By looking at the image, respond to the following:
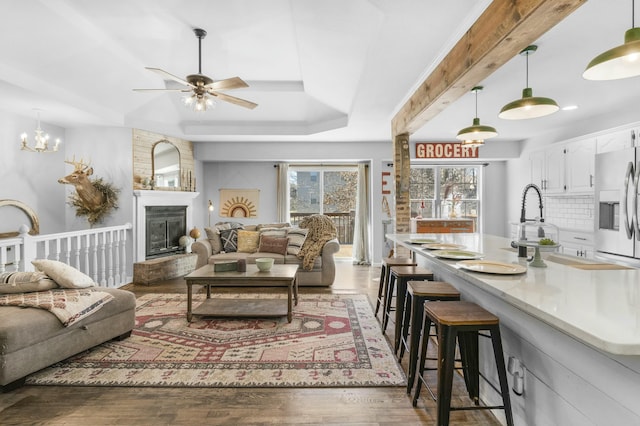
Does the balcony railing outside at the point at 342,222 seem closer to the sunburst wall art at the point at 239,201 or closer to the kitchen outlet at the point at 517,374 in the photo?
the sunburst wall art at the point at 239,201

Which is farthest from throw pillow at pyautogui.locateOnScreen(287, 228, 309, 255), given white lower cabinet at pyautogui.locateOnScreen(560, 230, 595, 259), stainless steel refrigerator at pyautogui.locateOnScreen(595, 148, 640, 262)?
stainless steel refrigerator at pyautogui.locateOnScreen(595, 148, 640, 262)

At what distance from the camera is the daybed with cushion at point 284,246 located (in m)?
4.92

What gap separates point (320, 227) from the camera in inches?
211

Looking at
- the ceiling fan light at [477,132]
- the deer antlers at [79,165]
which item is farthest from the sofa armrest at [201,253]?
the ceiling fan light at [477,132]

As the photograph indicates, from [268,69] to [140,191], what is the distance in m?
2.70

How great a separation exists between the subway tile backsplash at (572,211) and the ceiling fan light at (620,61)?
3739 millimetres

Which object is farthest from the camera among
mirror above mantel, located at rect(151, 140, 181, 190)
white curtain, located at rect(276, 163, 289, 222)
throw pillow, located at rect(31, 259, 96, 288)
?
white curtain, located at rect(276, 163, 289, 222)

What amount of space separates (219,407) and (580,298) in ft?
6.40

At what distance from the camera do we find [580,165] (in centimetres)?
481

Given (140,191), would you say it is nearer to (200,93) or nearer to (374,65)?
(200,93)

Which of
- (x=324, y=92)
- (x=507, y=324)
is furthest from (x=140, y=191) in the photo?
(x=507, y=324)

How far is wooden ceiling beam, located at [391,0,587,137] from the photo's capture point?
5.61 ft

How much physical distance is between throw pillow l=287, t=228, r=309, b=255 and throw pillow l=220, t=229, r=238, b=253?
34.1 inches

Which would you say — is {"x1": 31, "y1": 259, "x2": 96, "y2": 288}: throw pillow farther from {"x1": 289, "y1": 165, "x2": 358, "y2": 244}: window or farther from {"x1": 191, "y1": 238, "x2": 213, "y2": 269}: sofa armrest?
{"x1": 289, "y1": 165, "x2": 358, "y2": 244}: window
